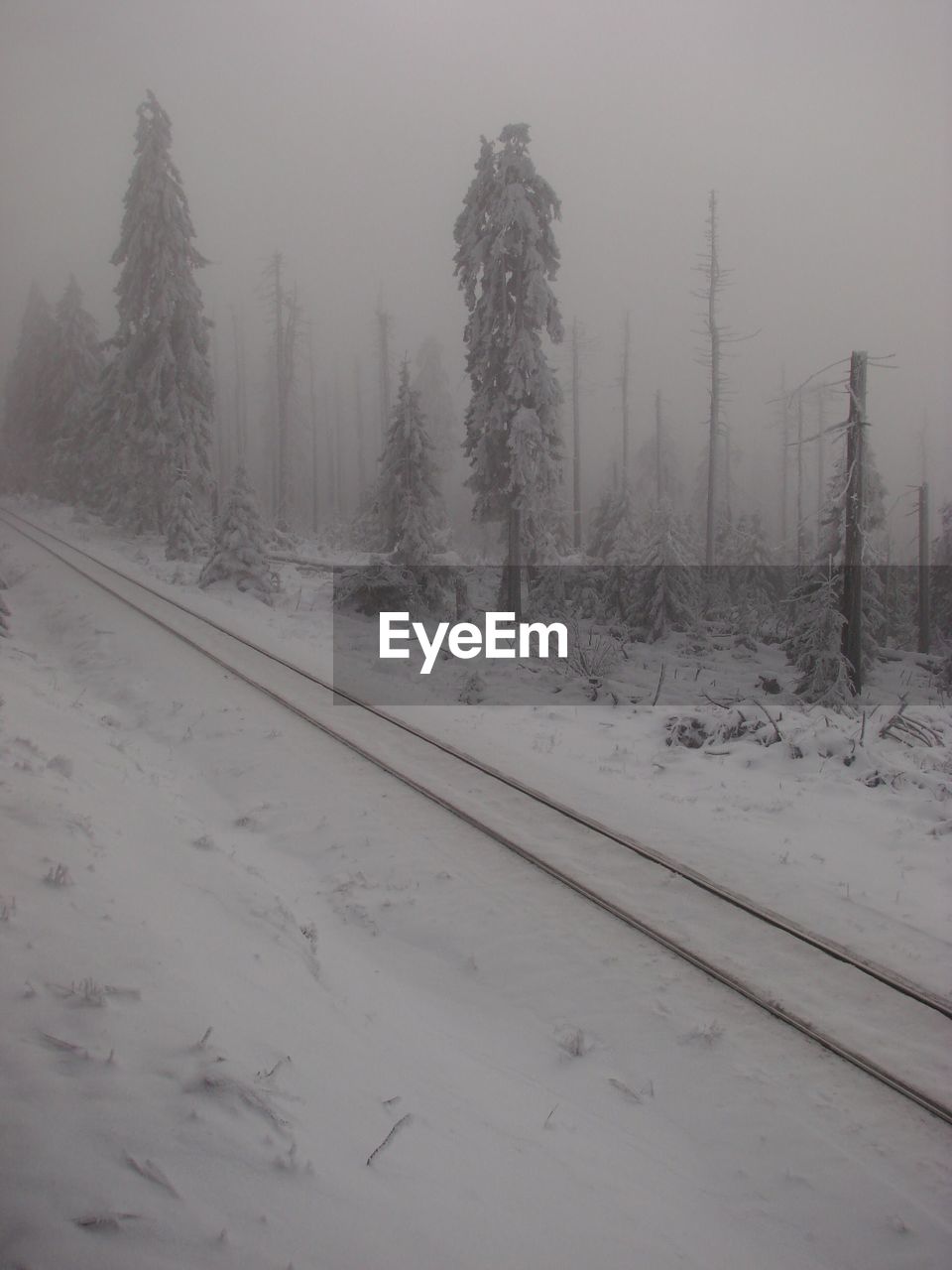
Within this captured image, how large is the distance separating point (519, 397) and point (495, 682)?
9.71 metres

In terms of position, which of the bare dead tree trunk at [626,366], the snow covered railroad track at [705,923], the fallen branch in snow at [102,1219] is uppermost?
the bare dead tree trunk at [626,366]

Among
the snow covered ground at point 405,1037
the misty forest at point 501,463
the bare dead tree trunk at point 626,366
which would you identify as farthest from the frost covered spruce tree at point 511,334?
the bare dead tree trunk at point 626,366

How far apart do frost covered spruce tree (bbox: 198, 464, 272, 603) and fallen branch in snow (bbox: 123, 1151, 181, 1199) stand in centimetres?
1960

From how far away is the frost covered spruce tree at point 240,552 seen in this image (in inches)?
846

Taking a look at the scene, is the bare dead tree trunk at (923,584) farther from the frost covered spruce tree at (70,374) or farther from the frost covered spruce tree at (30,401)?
the frost covered spruce tree at (30,401)

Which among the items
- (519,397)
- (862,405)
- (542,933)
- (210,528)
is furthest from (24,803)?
(210,528)

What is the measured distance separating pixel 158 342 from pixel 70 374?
12.6 metres

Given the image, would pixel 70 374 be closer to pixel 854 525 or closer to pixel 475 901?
pixel 854 525

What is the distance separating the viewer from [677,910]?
6.83 m

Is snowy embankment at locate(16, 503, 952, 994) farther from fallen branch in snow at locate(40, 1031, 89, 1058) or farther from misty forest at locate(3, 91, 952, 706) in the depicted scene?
fallen branch in snow at locate(40, 1031, 89, 1058)

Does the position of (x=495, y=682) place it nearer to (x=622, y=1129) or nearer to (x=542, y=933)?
(x=542, y=933)

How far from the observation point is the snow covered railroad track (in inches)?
205

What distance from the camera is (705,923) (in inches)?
262

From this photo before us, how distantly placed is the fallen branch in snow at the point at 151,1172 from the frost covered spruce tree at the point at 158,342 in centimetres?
2714
